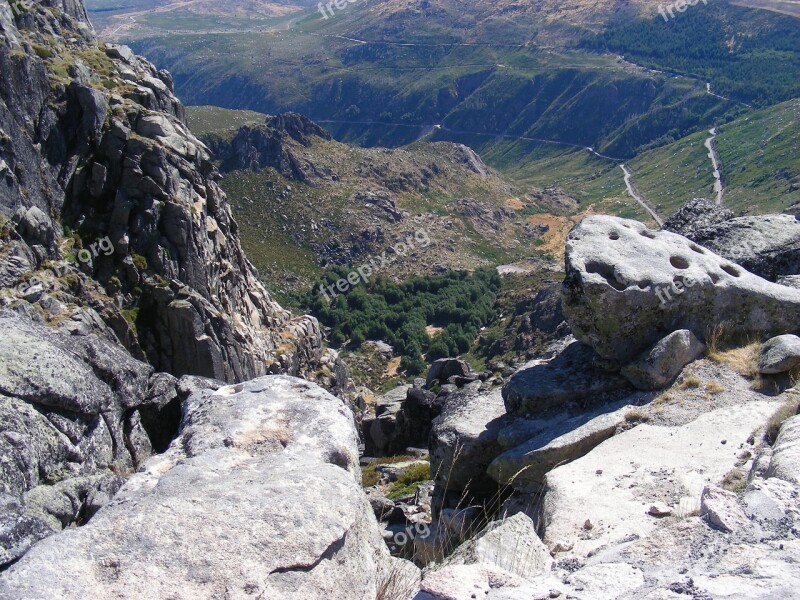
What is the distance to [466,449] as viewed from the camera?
48.9 feet

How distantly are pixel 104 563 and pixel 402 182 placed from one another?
472ft

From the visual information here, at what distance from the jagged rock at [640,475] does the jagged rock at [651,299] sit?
109 inches

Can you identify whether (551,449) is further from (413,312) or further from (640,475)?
(413,312)

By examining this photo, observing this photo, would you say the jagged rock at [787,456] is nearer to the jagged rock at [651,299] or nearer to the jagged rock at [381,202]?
the jagged rock at [651,299]

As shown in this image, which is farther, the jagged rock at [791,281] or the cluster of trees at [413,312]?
the cluster of trees at [413,312]

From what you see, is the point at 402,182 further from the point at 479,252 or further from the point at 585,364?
the point at 585,364

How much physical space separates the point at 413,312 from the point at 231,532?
3900 inches

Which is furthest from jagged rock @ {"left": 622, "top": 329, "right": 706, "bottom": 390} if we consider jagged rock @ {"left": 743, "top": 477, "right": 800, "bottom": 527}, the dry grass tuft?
jagged rock @ {"left": 743, "top": 477, "right": 800, "bottom": 527}

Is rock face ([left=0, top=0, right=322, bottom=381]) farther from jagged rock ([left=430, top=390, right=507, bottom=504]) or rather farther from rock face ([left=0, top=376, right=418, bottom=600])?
rock face ([left=0, top=376, right=418, bottom=600])

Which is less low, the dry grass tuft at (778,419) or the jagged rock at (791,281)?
the dry grass tuft at (778,419)

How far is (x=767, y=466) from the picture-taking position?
919 cm

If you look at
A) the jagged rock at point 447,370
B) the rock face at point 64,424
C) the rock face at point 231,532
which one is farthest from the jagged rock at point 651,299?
the jagged rock at point 447,370

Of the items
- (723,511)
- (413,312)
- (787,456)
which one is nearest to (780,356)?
(787,456)

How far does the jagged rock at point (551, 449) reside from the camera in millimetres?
12648
